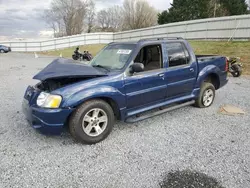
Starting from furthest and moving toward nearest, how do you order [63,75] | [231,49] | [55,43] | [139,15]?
[139,15] → [55,43] → [231,49] → [63,75]

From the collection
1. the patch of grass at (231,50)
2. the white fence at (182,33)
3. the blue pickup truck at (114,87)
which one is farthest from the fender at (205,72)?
the white fence at (182,33)

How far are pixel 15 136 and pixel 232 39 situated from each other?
56.1 feet

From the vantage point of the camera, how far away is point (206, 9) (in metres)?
29.6

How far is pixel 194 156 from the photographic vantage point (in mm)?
3096

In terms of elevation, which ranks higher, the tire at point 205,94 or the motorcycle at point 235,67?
the motorcycle at point 235,67

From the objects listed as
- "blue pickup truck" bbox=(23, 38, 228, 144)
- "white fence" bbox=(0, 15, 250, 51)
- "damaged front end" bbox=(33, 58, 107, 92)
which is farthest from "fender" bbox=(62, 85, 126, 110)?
"white fence" bbox=(0, 15, 250, 51)

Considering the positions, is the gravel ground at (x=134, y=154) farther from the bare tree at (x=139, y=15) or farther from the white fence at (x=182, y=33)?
the bare tree at (x=139, y=15)

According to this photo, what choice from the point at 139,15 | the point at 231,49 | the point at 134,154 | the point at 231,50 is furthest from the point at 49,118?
the point at 139,15

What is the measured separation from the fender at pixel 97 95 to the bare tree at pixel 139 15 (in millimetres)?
47477

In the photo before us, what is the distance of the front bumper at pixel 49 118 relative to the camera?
123 inches

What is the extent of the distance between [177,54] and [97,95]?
7.14 feet

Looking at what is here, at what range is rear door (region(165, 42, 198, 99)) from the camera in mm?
4301

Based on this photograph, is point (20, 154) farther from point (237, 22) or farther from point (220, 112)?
point (237, 22)

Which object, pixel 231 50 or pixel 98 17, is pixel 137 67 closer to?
pixel 231 50
